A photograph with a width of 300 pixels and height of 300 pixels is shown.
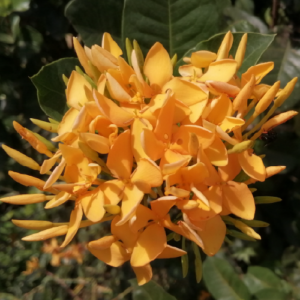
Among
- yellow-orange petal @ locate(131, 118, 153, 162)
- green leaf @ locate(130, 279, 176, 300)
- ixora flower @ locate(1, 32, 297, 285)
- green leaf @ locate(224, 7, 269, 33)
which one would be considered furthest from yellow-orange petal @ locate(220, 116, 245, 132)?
green leaf @ locate(130, 279, 176, 300)

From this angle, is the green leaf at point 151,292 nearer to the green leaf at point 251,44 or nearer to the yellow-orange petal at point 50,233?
the yellow-orange petal at point 50,233

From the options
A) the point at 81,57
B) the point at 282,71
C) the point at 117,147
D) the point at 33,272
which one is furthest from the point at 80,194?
the point at 33,272

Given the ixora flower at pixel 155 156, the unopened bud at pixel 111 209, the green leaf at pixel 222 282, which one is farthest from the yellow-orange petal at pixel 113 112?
the green leaf at pixel 222 282

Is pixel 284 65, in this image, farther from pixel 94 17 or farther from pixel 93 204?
pixel 93 204

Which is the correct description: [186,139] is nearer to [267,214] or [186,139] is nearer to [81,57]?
[81,57]

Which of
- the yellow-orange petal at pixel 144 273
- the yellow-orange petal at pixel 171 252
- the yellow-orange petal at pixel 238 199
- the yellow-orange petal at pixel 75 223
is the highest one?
the yellow-orange petal at pixel 238 199

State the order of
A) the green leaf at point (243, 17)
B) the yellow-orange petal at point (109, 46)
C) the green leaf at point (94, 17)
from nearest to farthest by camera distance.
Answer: the yellow-orange petal at point (109, 46) < the green leaf at point (94, 17) < the green leaf at point (243, 17)

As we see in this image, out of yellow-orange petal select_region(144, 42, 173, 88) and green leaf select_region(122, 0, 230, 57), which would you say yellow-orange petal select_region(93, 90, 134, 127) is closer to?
yellow-orange petal select_region(144, 42, 173, 88)
